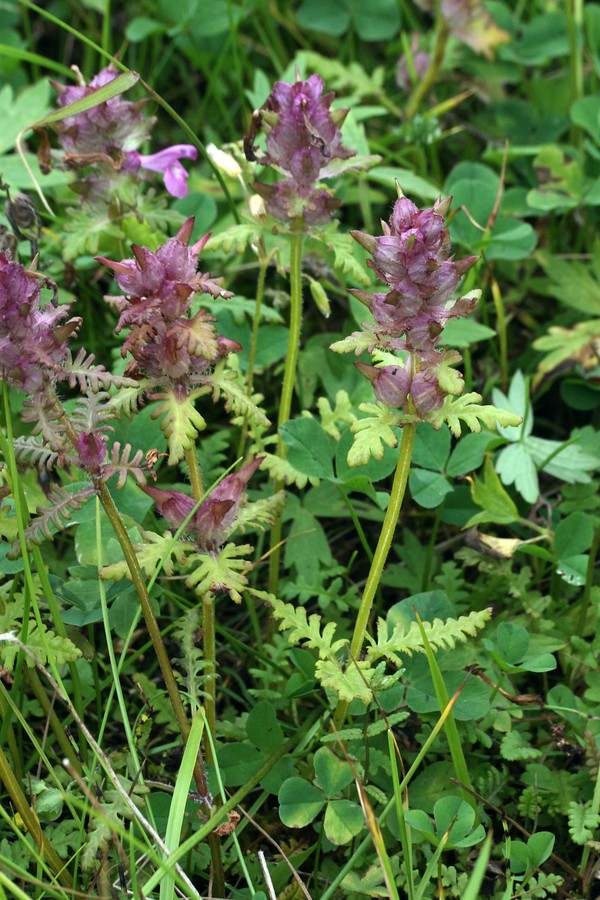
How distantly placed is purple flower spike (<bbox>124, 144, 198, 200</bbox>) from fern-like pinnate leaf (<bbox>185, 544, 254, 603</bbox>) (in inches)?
42.8

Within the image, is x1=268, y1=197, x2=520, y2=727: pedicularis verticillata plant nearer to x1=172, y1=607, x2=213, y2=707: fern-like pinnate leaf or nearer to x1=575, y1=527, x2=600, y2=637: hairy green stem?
x1=172, y1=607, x2=213, y2=707: fern-like pinnate leaf

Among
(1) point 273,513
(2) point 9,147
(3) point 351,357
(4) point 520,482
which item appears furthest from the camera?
(2) point 9,147

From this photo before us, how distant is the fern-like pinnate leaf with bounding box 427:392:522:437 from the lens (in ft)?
5.86

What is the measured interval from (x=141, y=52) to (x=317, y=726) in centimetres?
286

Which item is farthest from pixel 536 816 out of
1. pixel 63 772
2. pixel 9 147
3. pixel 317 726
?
pixel 9 147

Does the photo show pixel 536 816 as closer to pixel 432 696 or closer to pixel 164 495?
pixel 432 696

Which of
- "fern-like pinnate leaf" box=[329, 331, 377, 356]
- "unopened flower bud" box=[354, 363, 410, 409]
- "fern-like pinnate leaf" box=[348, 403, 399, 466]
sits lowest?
"fern-like pinnate leaf" box=[348, 403, 399, 466]

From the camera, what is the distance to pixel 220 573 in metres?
1.84

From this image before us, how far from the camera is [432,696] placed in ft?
6.79

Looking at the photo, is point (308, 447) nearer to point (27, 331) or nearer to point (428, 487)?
point (428, 487)

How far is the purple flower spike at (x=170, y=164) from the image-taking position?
249 centimetres

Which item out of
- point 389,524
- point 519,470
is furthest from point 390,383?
point 519,470

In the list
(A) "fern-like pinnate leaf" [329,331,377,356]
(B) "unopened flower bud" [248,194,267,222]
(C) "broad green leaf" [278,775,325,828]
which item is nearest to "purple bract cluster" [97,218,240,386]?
(A) "fern-like pinnate leaf" [329,331,377,356]

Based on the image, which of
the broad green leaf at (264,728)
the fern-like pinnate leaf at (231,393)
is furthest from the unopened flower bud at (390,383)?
the broad green leaf at (264,728)
